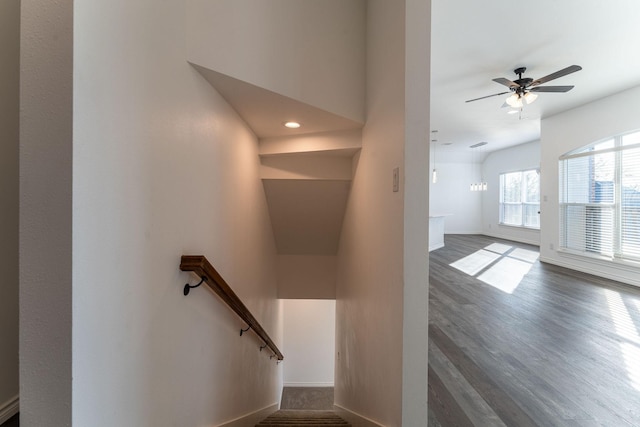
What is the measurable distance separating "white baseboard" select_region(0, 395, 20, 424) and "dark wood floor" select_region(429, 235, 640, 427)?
2313 mm

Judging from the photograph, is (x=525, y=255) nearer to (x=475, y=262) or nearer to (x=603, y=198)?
(x=475, y=262)

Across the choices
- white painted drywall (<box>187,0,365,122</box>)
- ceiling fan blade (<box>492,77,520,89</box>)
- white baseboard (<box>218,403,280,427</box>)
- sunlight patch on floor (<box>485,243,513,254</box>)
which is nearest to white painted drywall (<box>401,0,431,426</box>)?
white painted drywall (<box>187,0,365,122</box>)

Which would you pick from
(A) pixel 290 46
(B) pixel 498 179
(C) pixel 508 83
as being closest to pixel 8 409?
(A) pixel 290 46

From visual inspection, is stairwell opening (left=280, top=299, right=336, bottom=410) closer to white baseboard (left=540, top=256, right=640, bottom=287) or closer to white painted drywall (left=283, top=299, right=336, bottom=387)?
white painted drywall (left=283, top=299, right=336, bottom=387)

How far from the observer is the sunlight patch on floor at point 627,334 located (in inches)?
82.0

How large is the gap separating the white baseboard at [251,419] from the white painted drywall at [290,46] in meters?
2.35

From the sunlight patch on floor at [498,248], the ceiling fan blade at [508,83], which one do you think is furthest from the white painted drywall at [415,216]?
the sunlight patch on floor at [498,248]

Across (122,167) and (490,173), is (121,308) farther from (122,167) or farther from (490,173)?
(490,173)

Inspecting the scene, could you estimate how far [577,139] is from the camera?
4871mm

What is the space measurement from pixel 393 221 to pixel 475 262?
17.4 ft

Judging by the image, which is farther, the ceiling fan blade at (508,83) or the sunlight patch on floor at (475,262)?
the sunlight patch on floor at (475,262)

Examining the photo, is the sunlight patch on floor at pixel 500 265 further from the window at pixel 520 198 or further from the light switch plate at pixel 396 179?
the light switch plate at pixel 396 179

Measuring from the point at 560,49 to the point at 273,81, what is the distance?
3467mm

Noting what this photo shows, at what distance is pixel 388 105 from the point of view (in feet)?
5.05
